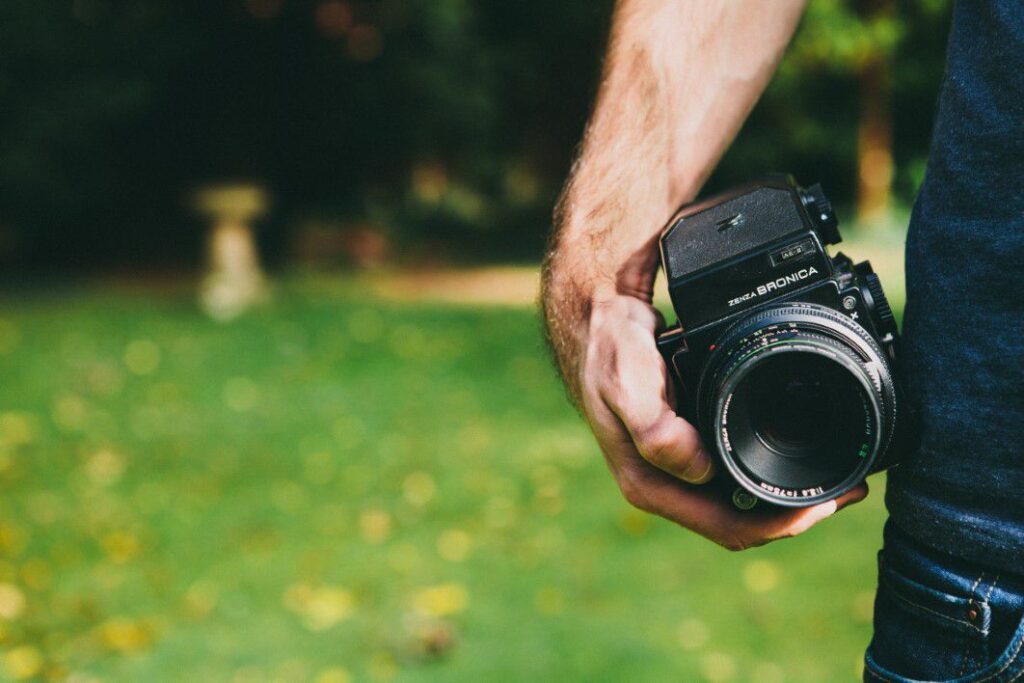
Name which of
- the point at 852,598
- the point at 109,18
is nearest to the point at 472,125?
the point at 109,18

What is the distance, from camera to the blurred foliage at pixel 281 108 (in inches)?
557

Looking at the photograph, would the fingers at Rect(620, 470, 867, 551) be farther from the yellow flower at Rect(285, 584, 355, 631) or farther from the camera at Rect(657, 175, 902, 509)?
the yellow flower at Rect(285, 584, 355, 631)

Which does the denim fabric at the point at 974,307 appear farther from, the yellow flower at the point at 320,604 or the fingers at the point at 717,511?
the yellow flower at the point at 320,604

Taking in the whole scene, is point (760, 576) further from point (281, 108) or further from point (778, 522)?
point (281, 108)

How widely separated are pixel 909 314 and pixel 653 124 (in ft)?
1.32

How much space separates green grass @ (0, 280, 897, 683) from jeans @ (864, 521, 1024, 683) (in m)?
1.93

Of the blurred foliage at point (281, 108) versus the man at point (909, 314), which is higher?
the man at point (909, 314)

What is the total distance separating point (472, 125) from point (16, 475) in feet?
45.6

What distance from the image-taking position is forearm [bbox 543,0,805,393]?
1.38m

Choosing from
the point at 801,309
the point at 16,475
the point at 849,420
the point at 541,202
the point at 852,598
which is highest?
the point at 801,309

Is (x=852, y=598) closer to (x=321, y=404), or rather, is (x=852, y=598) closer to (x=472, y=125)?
(x=321, y=404)

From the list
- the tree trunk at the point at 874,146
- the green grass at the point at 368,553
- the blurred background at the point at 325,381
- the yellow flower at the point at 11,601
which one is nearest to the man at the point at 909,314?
the blurred background at the point at 325,381

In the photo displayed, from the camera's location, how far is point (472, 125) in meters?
18.3

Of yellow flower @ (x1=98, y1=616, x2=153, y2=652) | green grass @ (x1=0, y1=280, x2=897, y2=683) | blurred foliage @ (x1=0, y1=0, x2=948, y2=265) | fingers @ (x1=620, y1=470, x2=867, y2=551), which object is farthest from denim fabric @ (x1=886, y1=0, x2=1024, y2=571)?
blurred foliage @ (x1=0, y1=0, x2=948, y2=265)
